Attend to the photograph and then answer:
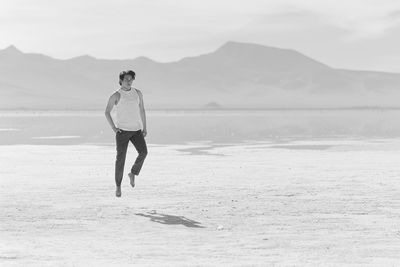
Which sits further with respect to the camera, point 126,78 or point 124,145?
point 124,145

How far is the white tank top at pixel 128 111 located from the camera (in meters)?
11.3

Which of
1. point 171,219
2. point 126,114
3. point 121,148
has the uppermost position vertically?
point 126,114

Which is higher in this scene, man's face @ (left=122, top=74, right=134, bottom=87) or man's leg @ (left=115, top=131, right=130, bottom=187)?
man's face @ (left=122, top=74, right=134, bottom=87)

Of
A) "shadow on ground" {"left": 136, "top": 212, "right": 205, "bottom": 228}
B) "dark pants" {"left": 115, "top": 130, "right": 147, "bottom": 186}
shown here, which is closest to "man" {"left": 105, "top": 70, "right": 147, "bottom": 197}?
"dark pants" {"left": 115, "top": 130, "right": 147, "bottom": 186}

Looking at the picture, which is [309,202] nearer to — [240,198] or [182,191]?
[240,198]

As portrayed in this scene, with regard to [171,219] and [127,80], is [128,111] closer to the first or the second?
[127,80]

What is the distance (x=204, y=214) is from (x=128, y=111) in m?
2.29

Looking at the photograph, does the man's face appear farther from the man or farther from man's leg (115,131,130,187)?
man's leg (115,131,130,187)

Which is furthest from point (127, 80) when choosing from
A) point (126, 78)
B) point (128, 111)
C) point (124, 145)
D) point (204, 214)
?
point (204, 214)

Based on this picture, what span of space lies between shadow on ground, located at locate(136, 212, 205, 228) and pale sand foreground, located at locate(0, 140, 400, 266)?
0.09 feet

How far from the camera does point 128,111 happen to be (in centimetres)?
1134

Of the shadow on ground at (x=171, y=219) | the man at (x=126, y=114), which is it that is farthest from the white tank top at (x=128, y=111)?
the shadow on ground at (x=171, y=219)

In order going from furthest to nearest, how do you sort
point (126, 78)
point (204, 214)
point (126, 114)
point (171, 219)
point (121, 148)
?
point (121, 148) < point (126, 114) < point (126, 78) < point (204, 214) < point (171, 219)

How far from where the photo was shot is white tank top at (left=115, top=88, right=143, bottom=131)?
37.2ft
